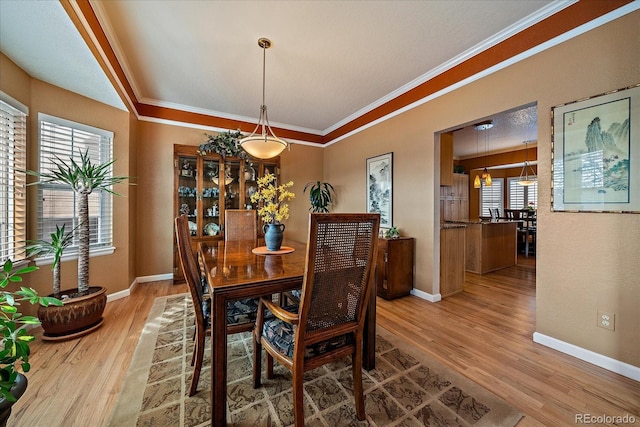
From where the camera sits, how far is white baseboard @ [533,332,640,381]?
5.60 ft

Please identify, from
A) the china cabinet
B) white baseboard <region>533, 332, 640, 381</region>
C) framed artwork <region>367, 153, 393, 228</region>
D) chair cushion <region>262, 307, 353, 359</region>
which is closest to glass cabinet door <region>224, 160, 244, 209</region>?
the china cabinet

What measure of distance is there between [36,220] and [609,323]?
4.86 meters

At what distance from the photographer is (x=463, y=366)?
1839 millimetres

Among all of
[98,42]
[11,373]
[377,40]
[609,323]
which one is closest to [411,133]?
[377,40]

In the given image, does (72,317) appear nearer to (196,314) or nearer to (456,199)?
(196,314)

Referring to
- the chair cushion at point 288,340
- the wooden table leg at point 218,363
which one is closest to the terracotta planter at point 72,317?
the wooden table leg at point 218,363

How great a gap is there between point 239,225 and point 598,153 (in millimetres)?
3301

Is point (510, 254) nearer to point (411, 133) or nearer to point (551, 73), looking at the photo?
point (411, 133)

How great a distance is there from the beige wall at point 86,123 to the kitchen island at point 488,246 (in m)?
5.13

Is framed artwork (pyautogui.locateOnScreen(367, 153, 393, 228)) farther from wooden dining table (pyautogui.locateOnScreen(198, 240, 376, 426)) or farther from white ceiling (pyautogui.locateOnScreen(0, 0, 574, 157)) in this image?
wooden dining table (pyautogui.locateOnScreen(198, 240, 376, 426))

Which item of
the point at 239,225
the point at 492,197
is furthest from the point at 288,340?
the point at 492,197

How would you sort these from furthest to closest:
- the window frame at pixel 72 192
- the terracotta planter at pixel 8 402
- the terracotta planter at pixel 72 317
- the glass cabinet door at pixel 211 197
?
1. the glass cabinet door at pixel 211 197
2. the window frame at pixel 72 192
3. the terracotta planter at pixel 72 317
4. the terracotta planter at pixel 8 402

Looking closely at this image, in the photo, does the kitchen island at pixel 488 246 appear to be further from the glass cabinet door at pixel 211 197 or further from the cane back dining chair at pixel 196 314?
the glass cabinet door at pixel 211 197

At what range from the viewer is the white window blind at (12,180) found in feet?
6.98
